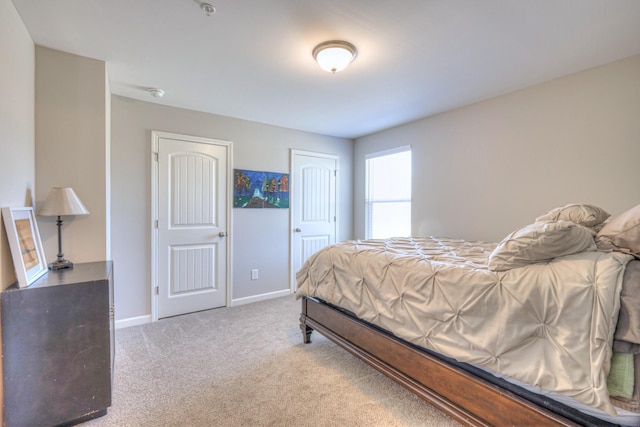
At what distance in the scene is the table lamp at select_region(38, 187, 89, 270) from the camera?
1.98 metres

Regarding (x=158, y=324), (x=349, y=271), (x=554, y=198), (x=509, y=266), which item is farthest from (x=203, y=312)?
(x=554, y=198)

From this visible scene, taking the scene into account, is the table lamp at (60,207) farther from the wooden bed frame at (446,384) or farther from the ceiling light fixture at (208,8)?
the wooden bed frame at (446,384)

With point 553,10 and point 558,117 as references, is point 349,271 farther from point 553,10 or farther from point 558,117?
point 558,117

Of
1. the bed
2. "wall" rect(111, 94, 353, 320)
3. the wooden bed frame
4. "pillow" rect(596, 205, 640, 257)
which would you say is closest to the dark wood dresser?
"wall" rect(111, 94, 353, 320)

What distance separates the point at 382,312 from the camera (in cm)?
188

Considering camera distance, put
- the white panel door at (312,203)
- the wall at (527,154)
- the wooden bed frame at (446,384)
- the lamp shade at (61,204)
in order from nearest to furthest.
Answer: the wooden bed frame at (446,384)
the lamp shade at (61,204)
the wall at (527,154)
the white panel door at (312,203)

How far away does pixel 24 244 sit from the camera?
171 centimetres

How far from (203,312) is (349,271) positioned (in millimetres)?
2180

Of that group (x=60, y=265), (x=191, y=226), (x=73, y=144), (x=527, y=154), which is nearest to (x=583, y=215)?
(x=527, y=154)

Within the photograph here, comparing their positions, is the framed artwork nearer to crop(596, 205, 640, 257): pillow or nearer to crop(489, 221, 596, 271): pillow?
crop(489, 221, 596, 271): pillow

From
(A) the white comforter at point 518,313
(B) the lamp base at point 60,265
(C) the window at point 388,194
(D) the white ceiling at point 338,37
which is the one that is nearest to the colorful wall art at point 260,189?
(D) the white ceiling at point 338,37

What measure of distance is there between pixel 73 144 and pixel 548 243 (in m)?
3.09

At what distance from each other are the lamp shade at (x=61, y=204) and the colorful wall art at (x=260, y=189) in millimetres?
1802

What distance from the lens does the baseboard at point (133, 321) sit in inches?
120
